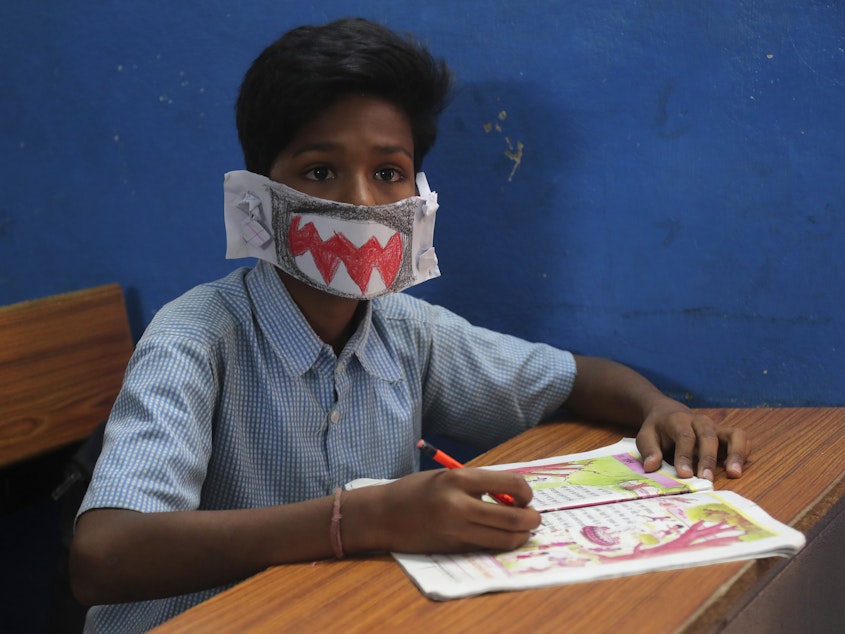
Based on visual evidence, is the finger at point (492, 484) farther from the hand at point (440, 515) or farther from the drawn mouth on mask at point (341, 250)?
the drawn mouth on mask at point (341, 250)

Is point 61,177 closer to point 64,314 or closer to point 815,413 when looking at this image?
point 64,314

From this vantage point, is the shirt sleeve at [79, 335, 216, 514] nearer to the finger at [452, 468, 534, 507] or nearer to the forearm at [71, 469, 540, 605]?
the forearm at [71, 469, 540, 605]

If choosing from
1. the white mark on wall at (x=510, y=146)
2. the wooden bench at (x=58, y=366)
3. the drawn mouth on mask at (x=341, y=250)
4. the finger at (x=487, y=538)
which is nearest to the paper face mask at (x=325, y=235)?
the drawn mouth on mask at (x=341, y=250)

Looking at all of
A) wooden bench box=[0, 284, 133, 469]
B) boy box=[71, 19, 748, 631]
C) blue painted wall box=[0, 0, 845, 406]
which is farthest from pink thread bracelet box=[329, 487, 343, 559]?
wooden bench box=[0, 284, 133, 469]

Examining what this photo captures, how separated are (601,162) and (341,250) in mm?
525

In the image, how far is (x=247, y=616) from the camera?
719mm

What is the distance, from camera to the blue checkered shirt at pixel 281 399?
3.10 ft

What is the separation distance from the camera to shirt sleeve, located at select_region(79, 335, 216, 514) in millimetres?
879

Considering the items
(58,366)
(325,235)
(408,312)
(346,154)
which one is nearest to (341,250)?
(325,235)

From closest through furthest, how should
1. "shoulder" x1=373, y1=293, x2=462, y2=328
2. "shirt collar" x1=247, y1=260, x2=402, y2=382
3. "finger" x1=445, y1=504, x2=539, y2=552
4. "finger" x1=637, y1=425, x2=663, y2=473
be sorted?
"finger" x1=445, y1=504, x2=539, y2=552 < "finger" x1=637, y1=425, x2=663, y2=473 < "shirt collar" x1=247, y1=260, x2=402, y2=382 < "shoulder" x1=373, y1=293, x2=462, y2=328

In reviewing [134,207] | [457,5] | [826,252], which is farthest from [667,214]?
[134,207]

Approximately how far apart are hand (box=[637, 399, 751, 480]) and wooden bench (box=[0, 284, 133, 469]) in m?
1.14

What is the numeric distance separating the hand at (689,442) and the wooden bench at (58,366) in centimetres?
114

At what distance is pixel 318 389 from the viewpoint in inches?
46.3
